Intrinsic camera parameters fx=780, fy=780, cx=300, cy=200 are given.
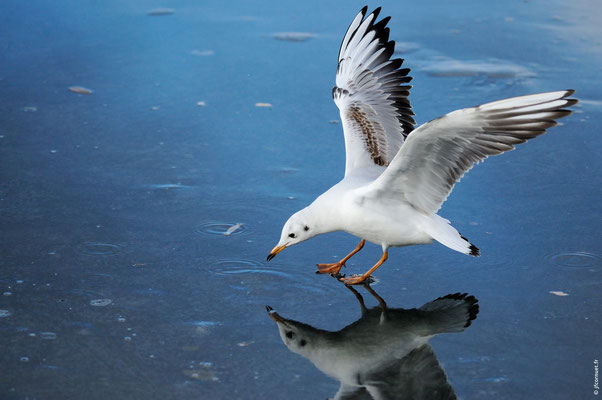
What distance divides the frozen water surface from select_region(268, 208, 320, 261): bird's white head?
0.13m

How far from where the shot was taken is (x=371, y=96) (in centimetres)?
493

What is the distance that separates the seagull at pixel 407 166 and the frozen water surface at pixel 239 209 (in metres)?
0.20

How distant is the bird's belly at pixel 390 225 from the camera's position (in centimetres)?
390

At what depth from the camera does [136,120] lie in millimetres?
5738

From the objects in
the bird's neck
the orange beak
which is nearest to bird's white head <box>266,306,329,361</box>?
the orange beak

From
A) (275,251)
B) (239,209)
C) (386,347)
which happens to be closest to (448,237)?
(386,347)

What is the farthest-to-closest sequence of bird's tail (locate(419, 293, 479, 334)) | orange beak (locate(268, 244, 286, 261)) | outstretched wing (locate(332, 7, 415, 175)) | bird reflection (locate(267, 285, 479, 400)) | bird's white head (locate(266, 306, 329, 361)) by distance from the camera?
1. outstretched wing (locate(332, 7, 415, 175))
2. orange beak (locate(268, 244, 286, 261))
3. bird's tail (locate(419, 293, 479, 334))
4. bird's white head (locate(266, 306, 329, 361))
5. bird reflection (locate(267, 285, 479, 400))

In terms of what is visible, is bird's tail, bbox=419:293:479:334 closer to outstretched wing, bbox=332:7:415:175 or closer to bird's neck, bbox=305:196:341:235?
bird's neck, bbox=305:196:341:235

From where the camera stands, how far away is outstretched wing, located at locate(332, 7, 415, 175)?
4.51 meters

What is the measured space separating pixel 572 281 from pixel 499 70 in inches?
127

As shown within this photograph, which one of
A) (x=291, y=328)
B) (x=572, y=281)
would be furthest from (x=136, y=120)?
(x=572, y=281)

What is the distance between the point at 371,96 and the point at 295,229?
1383mm

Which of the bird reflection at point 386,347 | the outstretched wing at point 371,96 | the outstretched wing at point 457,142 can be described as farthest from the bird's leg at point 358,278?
the outstretched wing at point 371,96

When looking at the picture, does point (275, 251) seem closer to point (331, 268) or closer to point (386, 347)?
point (331, 268)
